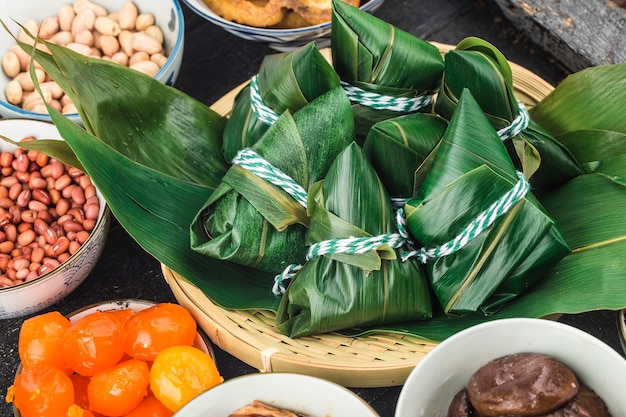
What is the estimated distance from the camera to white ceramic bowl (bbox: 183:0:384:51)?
→ 6.38ft

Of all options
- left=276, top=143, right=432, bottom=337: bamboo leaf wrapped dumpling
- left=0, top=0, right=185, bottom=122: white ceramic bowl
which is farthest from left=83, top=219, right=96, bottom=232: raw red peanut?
left=276, top=143, right=432, bottom=337: bamboo leaf wrapped dumpling

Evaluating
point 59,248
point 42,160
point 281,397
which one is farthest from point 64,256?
point 281,397

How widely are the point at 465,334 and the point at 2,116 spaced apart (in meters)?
1.54

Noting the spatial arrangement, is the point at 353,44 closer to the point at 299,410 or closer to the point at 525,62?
the point at 299,410

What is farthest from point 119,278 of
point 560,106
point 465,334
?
point 560,106

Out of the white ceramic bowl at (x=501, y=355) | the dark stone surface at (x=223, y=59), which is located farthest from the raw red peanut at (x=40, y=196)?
the white ceramic bowl at (x=501, y=355)

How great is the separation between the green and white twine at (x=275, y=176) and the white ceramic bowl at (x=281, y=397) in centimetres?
40

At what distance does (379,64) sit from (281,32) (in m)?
0.47

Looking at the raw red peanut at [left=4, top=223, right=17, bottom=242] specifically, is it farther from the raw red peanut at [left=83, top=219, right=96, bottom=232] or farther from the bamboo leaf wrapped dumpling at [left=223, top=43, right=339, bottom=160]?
the bamboo leaf wrapped dumpling at [left=223, top=43, right=339, bottom=160]

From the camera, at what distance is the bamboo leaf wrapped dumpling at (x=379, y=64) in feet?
5.13

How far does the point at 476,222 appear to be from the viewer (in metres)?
1.41

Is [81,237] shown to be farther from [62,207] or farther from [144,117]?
[144,117]

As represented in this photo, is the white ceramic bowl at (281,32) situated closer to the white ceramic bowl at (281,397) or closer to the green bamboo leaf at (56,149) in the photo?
the green bamboo leaf at (56,149)

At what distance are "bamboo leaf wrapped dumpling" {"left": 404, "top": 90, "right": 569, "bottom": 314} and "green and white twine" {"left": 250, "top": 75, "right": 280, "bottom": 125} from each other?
41 centimetres
